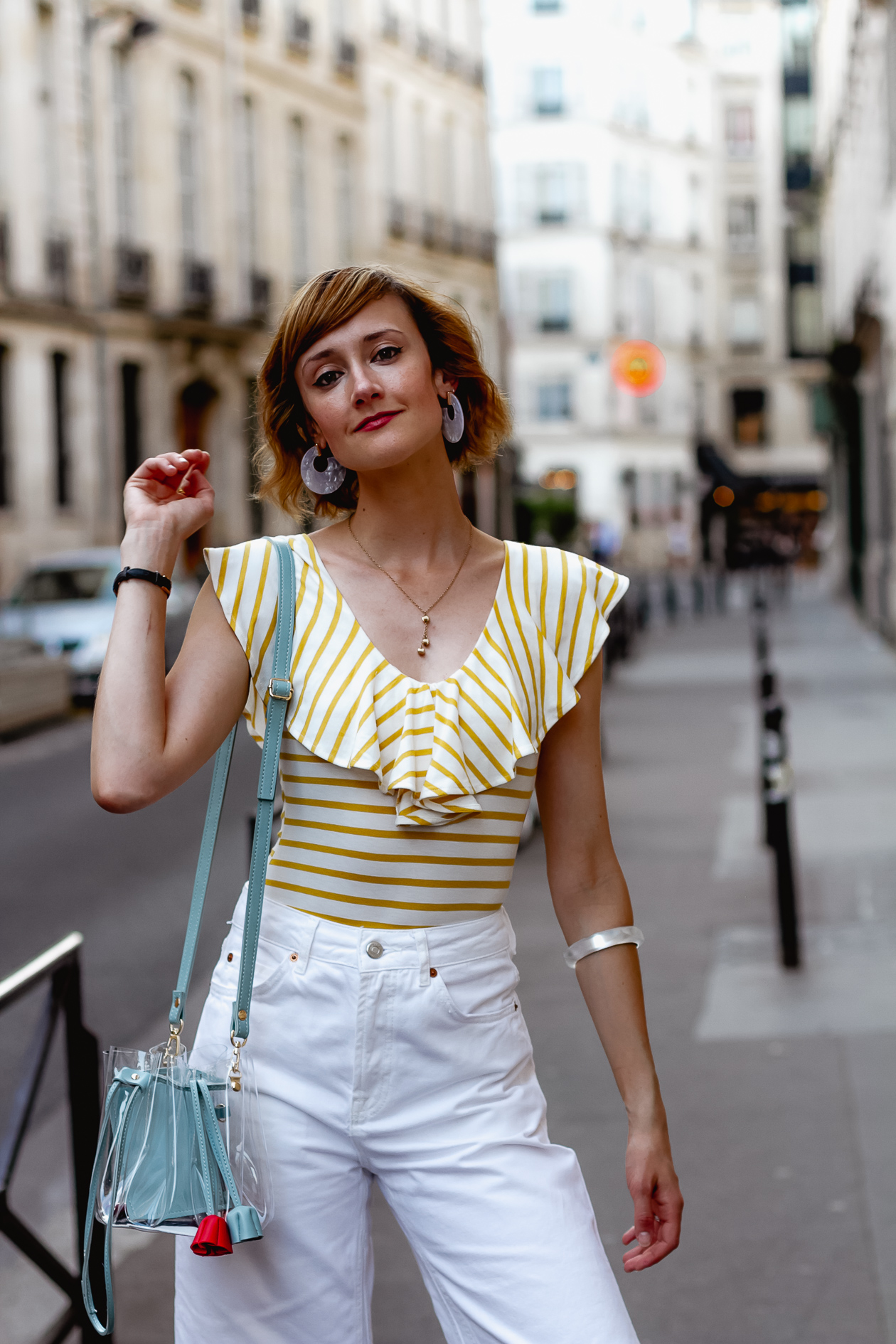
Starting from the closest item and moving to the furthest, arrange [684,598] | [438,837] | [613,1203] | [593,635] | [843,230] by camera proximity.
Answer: [438,837] < [593,635] < [613,1203] < [843,230] < [684,598]

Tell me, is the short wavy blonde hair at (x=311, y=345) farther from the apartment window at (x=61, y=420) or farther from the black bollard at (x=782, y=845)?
the apartment window at (x=61, y=420)

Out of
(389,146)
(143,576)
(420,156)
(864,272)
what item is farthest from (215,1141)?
(389,146)

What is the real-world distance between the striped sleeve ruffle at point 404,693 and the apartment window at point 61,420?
76.4 feet

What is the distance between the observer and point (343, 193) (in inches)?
1235

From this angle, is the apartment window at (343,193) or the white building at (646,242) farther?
the white building at (646,242)

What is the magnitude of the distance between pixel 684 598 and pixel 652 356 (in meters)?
10.1

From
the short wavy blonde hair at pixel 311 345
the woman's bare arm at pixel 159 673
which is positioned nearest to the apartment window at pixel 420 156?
the short wavy blonde hair at pixel 311 345

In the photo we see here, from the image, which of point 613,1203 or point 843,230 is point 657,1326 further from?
point 843,230

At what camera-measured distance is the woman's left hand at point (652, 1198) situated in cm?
201

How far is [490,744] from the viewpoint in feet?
6.44

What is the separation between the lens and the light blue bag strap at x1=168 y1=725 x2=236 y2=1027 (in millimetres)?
1900

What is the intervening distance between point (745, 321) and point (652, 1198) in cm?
6348

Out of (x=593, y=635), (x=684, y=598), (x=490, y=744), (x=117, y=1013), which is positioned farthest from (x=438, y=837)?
(x=684, y=598)

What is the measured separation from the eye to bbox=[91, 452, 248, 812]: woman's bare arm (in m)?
0.16
